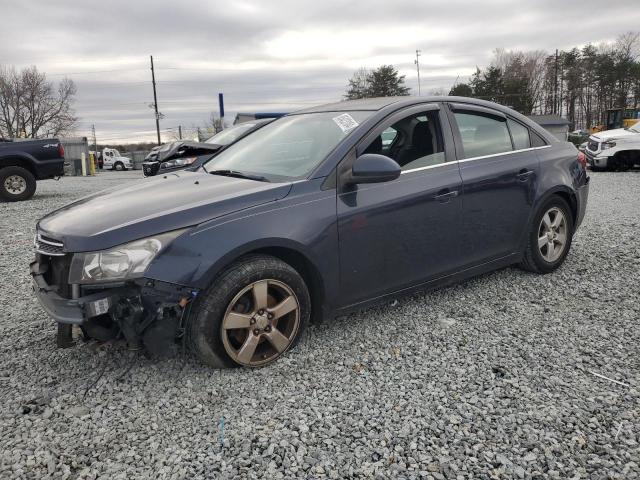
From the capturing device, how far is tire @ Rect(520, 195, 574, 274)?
4367mm

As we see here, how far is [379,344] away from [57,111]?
66.9 meters

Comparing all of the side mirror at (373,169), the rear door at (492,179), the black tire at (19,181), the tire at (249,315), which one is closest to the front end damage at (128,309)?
the tire at (249,315)

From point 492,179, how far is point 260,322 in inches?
85.4

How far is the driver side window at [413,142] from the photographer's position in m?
3.51

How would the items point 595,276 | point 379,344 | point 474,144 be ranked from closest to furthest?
point 379,344, point 474,144, point 595,276

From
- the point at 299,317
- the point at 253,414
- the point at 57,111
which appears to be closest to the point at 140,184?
the point at 299,317

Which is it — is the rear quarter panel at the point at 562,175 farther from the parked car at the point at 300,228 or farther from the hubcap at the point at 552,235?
the hubcap at the point at 552,235

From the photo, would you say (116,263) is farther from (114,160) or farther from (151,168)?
(114,160)

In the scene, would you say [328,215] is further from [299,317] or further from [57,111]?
[57,111]

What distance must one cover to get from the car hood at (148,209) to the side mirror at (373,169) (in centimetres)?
43

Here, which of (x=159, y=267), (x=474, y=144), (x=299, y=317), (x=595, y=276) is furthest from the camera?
(x=595, y=276)

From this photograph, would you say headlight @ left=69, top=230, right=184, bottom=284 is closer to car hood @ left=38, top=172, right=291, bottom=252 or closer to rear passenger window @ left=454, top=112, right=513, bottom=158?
car hood @ left=38, top=172, right=291, bottom=252

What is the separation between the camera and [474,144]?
3943 mm

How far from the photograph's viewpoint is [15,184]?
11.4 metres
